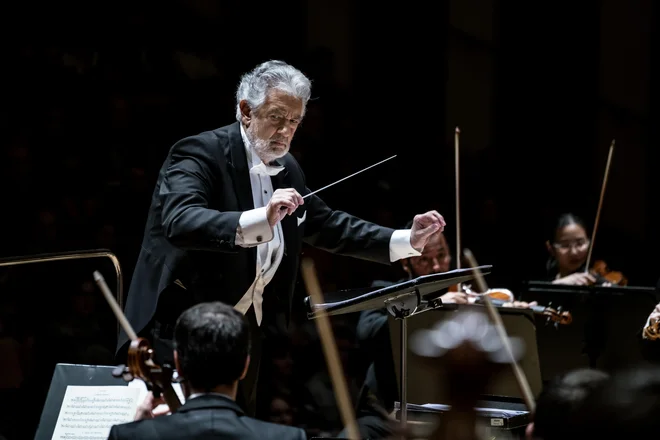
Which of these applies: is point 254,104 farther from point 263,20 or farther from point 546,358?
point 263,20

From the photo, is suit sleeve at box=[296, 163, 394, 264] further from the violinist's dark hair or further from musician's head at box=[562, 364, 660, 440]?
the violinist's dark hair

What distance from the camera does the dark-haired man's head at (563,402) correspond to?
120 cm

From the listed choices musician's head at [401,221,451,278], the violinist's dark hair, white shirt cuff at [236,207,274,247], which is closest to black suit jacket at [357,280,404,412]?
musician's head at [401,221,451,278]

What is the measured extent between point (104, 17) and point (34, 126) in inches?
28.4

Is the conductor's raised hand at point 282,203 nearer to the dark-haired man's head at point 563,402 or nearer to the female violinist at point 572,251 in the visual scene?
the dark-haired man's head at point 563,402

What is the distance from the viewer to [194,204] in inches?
106

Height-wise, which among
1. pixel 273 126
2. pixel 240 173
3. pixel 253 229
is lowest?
pixel 253 229

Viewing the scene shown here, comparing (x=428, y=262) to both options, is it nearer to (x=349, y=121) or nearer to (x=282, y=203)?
(x=349, y=121)

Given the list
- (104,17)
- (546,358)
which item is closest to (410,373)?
(546,358)

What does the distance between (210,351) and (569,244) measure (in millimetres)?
3581

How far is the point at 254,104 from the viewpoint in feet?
9.66

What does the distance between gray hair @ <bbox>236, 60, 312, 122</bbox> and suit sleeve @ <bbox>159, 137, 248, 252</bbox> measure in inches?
8.6

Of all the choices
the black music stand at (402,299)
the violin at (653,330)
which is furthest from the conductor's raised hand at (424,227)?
the violin at (653,330)

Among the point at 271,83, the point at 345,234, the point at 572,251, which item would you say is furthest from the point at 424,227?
the point at 572,251
